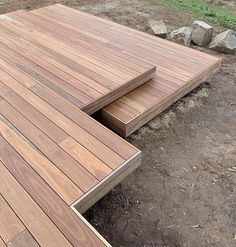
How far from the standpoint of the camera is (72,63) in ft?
9.75

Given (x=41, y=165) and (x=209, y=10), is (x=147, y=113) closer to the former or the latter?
(x=41, y=165)

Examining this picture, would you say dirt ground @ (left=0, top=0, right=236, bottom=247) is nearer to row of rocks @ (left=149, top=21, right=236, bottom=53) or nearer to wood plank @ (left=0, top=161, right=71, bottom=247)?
wood plank @ (left=0, top=161, right=71, bottom=247)

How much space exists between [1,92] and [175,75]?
1624 mm

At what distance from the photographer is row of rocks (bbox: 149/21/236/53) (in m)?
3.99

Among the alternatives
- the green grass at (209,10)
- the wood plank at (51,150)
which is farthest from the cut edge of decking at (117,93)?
the green grass at (209,10)

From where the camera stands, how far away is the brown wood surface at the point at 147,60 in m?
2.59

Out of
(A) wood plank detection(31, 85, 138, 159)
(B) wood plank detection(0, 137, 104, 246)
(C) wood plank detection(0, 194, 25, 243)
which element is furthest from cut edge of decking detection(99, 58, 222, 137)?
(C) wood plank detection(0, 194, 25, 243)

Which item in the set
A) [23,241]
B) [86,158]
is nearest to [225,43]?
[86,158]

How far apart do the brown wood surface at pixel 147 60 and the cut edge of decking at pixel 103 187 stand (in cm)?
63

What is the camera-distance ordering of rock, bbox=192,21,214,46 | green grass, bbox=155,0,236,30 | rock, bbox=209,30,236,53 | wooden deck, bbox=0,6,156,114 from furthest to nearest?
green grass, bbox=155,0,236,30 → rock, bbox=192,21,214,46 → rock, bbox=209,30,236,53 → wooden deck, bbox=0,6,156,114

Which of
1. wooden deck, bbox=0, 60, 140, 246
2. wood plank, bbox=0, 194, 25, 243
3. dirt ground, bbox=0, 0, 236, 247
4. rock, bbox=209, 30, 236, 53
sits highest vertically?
wooden deck, bbox=0, 60, 140, 246

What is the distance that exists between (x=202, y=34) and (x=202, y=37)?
39 millimetres

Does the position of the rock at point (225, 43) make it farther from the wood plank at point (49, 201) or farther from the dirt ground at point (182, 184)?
the wood plank at point (49, 201)

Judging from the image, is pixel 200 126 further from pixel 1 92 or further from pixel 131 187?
pixel 1 92
